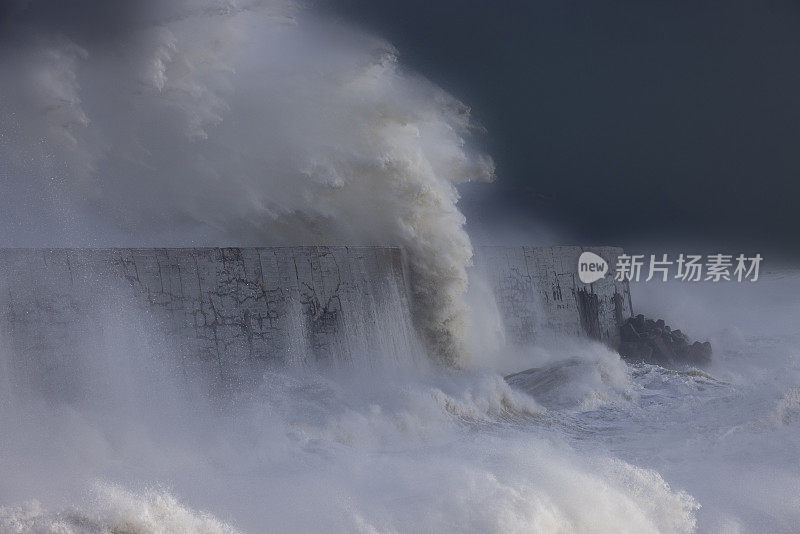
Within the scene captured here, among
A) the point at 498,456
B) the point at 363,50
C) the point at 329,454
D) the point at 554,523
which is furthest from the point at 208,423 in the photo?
the point at 363,50

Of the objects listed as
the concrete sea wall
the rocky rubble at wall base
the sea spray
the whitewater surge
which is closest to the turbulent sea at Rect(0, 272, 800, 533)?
the whitewater surge

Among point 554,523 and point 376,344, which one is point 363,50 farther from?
point 554,523

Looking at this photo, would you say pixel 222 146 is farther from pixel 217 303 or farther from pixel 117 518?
pixel 117 518

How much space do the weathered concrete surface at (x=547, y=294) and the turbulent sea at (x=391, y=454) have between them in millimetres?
1863

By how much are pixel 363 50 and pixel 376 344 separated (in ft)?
11.8

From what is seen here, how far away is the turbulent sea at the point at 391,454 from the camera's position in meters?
4.53

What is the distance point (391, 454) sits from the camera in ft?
19.7

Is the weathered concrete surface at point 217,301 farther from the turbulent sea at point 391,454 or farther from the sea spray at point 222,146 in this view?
the sea spray at point 222,146

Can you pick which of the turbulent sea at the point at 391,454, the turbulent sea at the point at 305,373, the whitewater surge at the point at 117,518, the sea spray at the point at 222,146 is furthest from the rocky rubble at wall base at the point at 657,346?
the whitewater surge at the point at 117,518

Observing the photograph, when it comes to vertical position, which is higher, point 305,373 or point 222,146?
point 222,146

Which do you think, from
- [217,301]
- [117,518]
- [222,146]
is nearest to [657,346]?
[222,146]

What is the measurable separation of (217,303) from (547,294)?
526 cm

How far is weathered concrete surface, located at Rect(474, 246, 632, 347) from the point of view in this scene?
35.0ft

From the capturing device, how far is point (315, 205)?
932 centimetres
